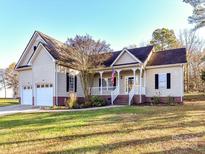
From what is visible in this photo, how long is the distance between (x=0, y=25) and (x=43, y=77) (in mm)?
9997

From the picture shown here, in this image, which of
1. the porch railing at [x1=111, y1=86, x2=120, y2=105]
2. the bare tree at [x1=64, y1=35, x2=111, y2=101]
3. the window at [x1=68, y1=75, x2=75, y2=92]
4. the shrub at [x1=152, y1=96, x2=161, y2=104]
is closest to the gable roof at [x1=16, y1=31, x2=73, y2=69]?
the bare tree at [x1=64, y1=35, x2=111, y2=101]

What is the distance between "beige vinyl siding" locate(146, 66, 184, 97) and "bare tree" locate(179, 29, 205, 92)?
1896 cm

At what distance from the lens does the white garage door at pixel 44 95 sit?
75.8 feet

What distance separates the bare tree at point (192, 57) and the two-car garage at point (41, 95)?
2582 centimetres

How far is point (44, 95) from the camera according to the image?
2364cm

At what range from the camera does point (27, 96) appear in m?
25.4

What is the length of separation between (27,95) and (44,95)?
9.76ft

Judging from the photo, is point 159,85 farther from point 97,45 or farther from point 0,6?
point 0,6

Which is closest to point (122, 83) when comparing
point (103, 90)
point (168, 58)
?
point (103, 90)

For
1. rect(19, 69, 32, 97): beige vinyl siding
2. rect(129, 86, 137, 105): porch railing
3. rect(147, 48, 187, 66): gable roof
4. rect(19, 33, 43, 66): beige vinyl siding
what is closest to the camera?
rect(129, 86, 137, 105): porch railing

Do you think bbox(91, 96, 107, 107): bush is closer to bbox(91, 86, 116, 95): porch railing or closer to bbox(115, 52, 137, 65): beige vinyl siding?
bbox(91, 86, 116, 95): porch railing

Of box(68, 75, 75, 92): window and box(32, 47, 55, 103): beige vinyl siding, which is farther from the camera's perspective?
box(68, 75, 75, 92): window

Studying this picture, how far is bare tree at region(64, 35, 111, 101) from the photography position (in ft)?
Result: 70.4

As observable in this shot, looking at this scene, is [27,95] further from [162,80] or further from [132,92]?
[162,80]
